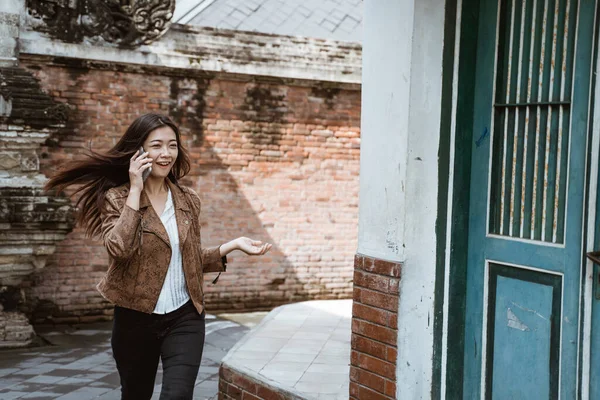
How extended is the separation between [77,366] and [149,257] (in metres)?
3.95

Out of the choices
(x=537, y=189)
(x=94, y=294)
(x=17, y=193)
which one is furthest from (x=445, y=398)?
(x=94, y=294)

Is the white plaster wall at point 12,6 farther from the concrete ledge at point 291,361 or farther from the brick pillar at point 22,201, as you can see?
the concrete ledge at point 291,361

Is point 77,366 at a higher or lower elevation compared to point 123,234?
lower

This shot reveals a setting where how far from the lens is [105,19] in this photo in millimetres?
9102

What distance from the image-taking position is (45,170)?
9.01 m

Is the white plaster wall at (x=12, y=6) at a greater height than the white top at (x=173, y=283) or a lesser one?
greater

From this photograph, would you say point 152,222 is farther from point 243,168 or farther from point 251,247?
point 243,168

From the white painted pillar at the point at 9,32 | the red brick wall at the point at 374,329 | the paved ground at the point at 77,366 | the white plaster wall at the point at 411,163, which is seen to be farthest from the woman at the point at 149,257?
the white painted pillar at the point at 9,32

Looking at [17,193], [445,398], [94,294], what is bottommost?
[94,294]

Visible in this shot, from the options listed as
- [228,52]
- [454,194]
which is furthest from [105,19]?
[454,194]

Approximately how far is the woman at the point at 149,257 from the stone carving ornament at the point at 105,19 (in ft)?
17.0

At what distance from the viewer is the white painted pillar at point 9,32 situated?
8430 millimetres

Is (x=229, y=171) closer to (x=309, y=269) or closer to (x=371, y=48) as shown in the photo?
(x=309, y=269)

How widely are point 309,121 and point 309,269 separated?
6.62ft
